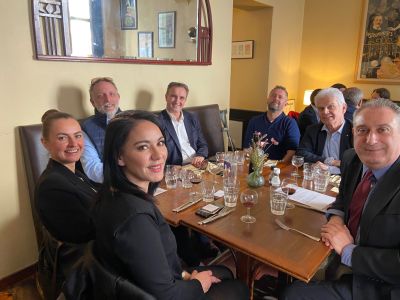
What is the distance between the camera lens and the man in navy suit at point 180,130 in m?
2.63

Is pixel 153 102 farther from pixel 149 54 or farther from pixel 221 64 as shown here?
pixel 221 64

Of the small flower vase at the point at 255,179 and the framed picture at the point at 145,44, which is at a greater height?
the framed picture at the point at 145,44

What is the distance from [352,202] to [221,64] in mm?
2552

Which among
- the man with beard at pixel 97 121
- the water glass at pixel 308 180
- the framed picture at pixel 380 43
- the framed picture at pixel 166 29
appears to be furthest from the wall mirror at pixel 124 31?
the framed picture at pixel 380 43

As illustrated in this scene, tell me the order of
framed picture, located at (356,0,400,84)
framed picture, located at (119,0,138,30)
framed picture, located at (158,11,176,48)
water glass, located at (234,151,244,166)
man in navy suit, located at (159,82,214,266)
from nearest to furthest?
man in navy suit, located at (159,82,214,266)
water glass, located at (234,151,244,166)
framed picture, located at (119,0,138,30)
framed picture, located at (158,11,176,48)
framed picture, located at (356,0,400,84)

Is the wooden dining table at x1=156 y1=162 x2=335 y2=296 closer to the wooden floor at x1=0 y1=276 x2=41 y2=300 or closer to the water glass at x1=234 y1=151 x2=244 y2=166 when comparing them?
the water glass at x1=234 y1=151 x2=244 y2=166

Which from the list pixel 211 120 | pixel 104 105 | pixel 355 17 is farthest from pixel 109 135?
pixel 355 17

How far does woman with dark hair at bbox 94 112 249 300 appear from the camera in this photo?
88 cm

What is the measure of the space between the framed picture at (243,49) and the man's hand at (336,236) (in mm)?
3794

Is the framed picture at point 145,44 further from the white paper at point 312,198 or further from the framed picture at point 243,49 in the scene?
the framed picture at point 243,49

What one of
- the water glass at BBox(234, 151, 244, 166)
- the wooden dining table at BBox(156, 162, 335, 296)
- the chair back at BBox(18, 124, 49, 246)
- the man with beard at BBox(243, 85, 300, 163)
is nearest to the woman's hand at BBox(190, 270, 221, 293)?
the wooden dining table at BBox(156, 162, 335, 296)

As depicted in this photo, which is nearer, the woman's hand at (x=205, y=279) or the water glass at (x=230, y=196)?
the woman's hand at (x=205, y=279)

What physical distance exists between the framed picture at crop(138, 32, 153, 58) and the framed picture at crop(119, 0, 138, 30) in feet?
0.38

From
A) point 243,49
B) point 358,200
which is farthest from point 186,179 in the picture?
point 243,49
